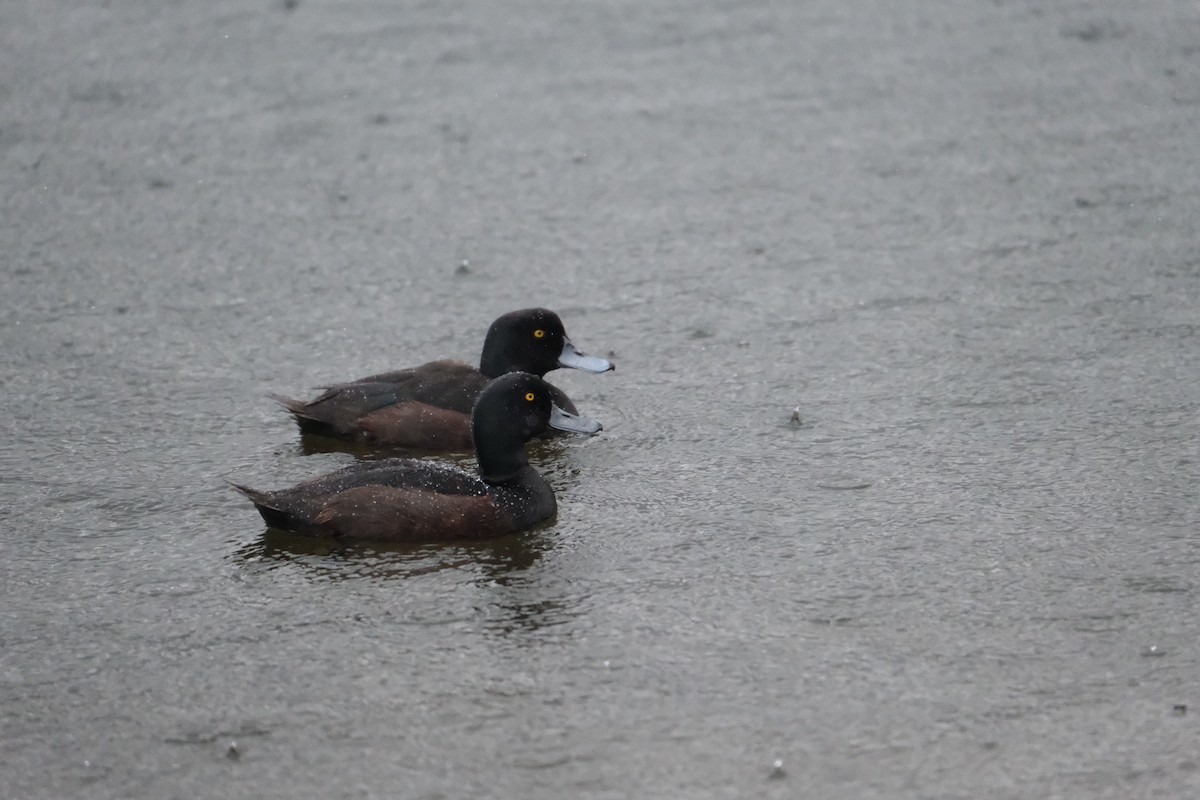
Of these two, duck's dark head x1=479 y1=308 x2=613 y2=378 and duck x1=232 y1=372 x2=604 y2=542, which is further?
duck's dark head x1=479 y1=308 x2=613 y2=378

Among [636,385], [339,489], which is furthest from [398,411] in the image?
[636,385]

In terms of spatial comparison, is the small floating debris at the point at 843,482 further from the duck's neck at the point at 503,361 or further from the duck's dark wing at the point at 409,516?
the duck's neck at the point at 503,361

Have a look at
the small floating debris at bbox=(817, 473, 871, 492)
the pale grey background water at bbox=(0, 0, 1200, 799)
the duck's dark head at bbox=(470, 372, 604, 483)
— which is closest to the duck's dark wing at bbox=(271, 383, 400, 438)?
the pale grey background water at bbox=(0, 0, 1200, 799)

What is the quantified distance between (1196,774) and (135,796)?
3.11 m

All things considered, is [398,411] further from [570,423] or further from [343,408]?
[570,423]

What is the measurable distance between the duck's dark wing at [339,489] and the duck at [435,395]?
0.76 meters

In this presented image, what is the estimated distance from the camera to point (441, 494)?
638 cm

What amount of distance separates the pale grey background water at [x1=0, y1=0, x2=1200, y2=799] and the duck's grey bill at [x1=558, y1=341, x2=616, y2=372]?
0.85ft

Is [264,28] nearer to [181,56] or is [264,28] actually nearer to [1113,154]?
[181,56]

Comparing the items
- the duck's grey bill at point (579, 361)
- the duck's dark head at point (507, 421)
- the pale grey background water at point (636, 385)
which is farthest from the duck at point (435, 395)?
the duck's dark head at point (507, 421)

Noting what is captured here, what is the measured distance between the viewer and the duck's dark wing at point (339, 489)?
20.7ft

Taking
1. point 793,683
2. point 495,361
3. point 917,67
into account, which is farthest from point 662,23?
point 793,683

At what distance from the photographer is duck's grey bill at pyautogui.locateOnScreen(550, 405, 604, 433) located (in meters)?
6.86

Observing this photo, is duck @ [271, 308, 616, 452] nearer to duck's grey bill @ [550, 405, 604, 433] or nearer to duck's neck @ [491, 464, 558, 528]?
duck's grey bill @ [550, 405, 604, 433]
